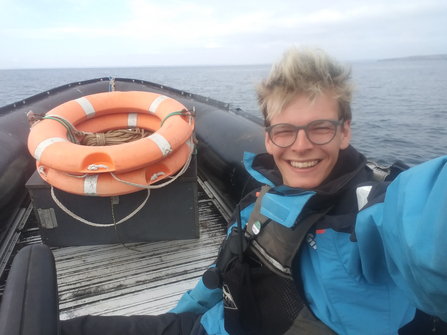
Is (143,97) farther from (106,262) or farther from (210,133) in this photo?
(106,262)

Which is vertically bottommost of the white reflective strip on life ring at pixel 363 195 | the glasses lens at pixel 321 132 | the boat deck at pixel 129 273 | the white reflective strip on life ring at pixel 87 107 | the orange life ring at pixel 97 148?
the boat deck at pixel 129 273

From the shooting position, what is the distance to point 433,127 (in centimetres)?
939

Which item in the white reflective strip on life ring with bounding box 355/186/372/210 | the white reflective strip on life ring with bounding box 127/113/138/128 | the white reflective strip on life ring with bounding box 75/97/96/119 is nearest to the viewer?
the white reflective strip on life ring with bounding box 355/186/372/210

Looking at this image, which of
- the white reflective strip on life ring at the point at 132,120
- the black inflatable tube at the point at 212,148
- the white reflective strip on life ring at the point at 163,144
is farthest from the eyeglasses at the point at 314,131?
the white reflective strip on life ring at the point at 132,120

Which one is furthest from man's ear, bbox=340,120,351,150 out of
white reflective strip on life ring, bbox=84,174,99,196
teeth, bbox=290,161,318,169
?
white reflective strip on life ring, bbox=84,174,99,196

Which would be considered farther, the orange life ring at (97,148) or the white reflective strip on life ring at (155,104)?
the white reflective strip on life ring at (155,104)

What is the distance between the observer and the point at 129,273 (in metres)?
2.23

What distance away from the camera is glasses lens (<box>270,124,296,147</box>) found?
1.11 m

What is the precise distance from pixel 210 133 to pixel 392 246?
9.90 feet

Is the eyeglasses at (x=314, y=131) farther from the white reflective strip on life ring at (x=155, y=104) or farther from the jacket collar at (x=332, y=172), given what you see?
the white reflective strip on life ring at (x=155, y=104)

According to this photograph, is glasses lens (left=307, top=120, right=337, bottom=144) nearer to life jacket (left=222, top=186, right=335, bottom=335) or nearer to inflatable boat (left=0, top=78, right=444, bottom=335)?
life jacket (left=222, top=186, right=335, bottom=335)

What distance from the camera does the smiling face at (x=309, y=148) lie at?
3.45 ft

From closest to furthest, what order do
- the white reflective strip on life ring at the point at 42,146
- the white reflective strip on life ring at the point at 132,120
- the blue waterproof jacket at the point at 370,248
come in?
the blue waterproof jacket at the point at 370,248 < the white reflective strip on life ring at the point at 42,146 < the white reflective strip on life ring at the point at 132,120

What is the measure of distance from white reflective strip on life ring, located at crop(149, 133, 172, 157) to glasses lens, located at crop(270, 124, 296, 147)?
118 centimetres
